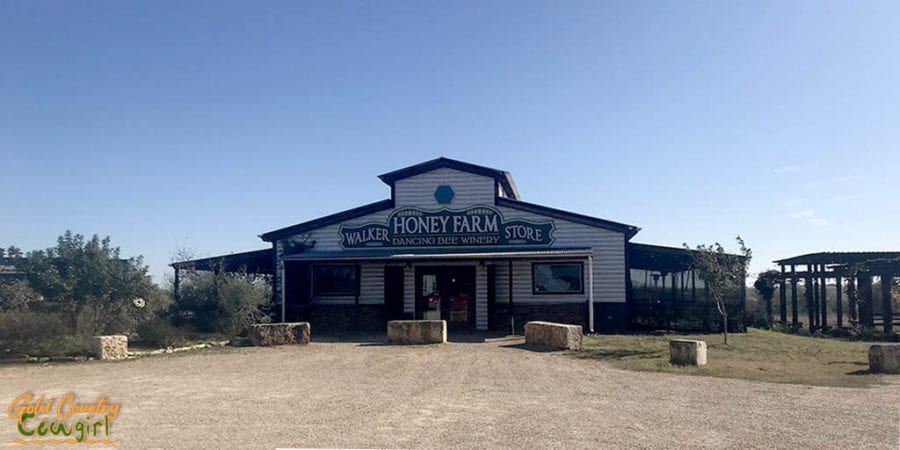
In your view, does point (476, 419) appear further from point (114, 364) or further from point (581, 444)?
point (114, 364)

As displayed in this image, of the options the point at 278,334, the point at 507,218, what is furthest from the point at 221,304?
the point at 507,218

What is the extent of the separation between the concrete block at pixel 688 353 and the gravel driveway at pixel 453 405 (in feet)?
4.56

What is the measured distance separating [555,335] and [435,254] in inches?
238

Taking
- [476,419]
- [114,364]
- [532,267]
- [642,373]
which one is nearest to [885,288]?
[532,267]

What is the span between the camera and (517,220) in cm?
2153

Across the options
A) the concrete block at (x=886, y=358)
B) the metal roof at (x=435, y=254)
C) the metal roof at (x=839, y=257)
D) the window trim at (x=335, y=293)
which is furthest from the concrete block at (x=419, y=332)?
the metal roof at (x=839, y=257)

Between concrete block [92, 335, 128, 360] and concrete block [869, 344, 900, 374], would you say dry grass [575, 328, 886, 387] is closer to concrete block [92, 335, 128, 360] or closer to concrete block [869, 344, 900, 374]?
concrete block [869, 344, 900, 374]

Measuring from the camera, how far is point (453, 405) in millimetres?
8422

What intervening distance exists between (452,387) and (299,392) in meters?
2.33

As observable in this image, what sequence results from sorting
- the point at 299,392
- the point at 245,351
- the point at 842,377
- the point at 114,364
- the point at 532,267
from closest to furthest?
1. the point at 299,392
2. the point at 842,377
3. the point at 114,364
4. the point at 245,351
5. the point at 532,267

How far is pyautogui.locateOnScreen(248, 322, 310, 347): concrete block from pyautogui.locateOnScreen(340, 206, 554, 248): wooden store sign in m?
5.62

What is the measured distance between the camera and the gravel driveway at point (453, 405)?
6.64m

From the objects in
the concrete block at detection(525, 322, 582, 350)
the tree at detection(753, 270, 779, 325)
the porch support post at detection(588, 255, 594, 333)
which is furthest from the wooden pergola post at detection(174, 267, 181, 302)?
the tree at detection(753, 270, 779, 325)

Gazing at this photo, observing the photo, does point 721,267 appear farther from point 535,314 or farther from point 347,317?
point 347,317
